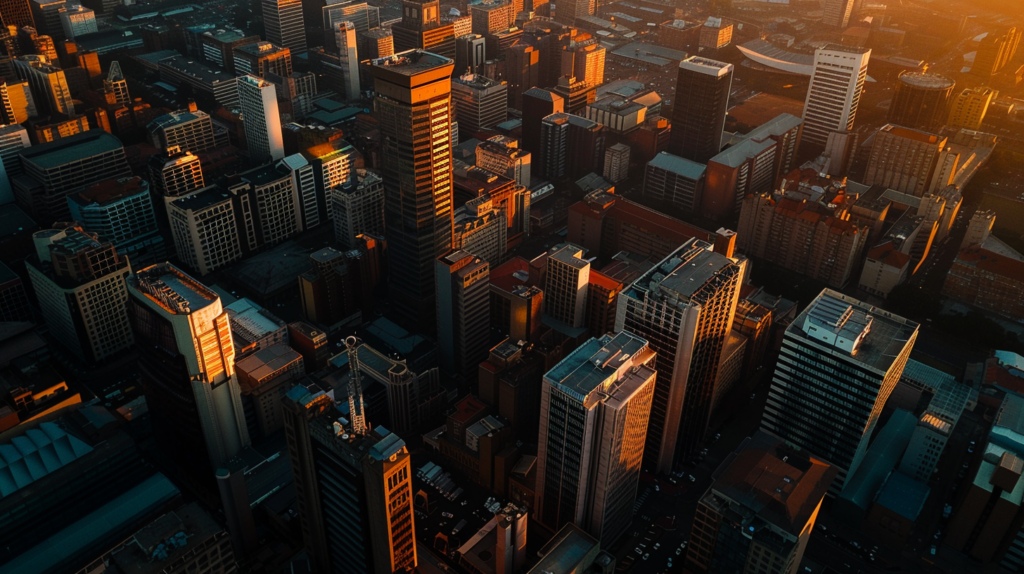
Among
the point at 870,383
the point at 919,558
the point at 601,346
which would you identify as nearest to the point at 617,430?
the point at 601,346

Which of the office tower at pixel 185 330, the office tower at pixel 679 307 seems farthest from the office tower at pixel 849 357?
the office tower at pixel 185 330

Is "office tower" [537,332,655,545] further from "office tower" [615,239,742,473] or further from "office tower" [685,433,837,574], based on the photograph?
"office tower" [685,433,837,574]

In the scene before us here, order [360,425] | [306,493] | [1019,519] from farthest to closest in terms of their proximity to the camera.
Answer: [1019,519], [306,493], [360,425]

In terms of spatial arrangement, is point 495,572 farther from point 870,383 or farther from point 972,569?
point 972,569

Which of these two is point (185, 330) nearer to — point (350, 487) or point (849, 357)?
point (350, 487)

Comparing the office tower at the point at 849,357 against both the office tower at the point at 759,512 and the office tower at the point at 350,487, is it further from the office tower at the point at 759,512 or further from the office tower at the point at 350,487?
the office tower at the point at 350,487

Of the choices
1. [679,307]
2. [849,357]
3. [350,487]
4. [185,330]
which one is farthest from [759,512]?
[185,330]

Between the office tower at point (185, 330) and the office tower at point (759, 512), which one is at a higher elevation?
the office tower at point (185, 330)
